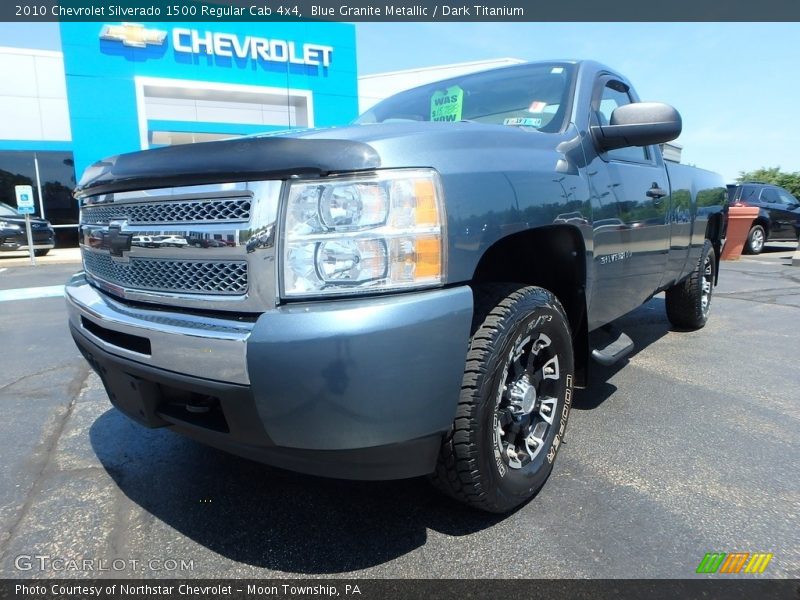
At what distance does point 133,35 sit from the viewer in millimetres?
15836

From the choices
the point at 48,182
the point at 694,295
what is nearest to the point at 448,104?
the point at 694,295

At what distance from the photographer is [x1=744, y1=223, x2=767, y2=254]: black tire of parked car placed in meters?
13.9

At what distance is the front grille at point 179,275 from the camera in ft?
5.26

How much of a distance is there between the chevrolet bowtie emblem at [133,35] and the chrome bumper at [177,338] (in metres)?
17.0

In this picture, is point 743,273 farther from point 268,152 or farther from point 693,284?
point 268,152

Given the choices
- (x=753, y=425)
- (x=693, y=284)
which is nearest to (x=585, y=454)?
(x=753, y=425)

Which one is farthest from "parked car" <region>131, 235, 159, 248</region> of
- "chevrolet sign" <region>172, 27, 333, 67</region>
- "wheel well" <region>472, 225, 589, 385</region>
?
"chevrolet sign" <region>172, 27, 333, 67</region>

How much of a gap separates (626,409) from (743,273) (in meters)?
8.49

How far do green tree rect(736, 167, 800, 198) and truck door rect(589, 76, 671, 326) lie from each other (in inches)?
1188

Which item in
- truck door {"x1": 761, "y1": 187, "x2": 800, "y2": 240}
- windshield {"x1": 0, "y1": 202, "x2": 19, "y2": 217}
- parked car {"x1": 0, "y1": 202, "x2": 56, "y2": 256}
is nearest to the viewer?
parked car {"x1": 0, "y1": 202, "x2": 56, "y2": 256}

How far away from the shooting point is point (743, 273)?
9898 millimetres

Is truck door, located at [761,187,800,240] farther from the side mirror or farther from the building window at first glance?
the building window

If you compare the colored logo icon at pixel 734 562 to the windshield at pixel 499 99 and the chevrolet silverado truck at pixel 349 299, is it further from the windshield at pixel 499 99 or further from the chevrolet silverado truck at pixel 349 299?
the windshield at pixel 499 99

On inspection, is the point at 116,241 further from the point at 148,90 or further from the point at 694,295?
Result: the point at 148,90
